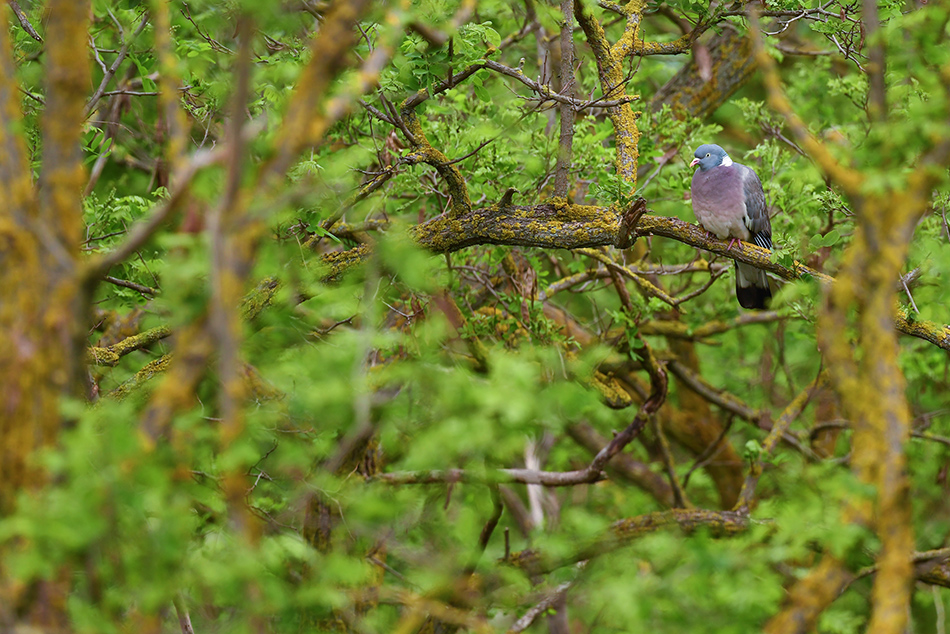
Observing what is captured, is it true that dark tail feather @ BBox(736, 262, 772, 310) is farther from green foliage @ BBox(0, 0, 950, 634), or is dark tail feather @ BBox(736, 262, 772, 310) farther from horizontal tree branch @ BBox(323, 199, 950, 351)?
horizontal tree branch @ BBox(323, 199, 950, 351)

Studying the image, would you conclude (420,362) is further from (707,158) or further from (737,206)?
(707,158)

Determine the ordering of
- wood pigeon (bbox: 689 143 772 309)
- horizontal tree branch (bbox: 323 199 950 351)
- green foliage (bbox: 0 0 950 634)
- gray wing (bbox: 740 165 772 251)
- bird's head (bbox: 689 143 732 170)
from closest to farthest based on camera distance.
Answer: green foliage (bbox: 0 0 950 634) → horizontal tree branch (bbox: 323 199 950 351) → wood pigeon (bbox: 689 143 772 309) → gray wing (bbox: 740 165 772 251) → bird's head (bbox: 689 143 732 170)

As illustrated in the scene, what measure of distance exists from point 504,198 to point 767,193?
8.63 ft

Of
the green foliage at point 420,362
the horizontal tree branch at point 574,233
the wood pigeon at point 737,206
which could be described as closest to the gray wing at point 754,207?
the wood pigeon at point 737,206

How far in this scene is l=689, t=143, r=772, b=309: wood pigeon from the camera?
5.38 meters

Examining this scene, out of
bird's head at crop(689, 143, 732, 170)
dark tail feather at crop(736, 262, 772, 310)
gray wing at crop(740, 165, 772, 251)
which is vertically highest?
bird's head at crop(689, 143, 732, 170)

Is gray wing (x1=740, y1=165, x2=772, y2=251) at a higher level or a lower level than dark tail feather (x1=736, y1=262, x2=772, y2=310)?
higher

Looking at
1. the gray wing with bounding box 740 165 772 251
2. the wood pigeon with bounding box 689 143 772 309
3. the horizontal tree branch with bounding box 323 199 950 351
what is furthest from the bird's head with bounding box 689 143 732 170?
the horizontal tree branch with bounding box 323 199 950 351

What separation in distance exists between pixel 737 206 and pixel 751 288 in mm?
545

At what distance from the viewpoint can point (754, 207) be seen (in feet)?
18.5

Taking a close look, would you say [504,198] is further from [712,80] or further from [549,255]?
[712,80]

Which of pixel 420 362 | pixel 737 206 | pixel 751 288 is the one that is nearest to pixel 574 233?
pixel 420 362

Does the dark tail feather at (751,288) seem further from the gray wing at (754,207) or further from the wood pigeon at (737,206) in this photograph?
the gray wing at (754,207)

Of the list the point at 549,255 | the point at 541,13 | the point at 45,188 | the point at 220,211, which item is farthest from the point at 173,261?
the point at 549,255
